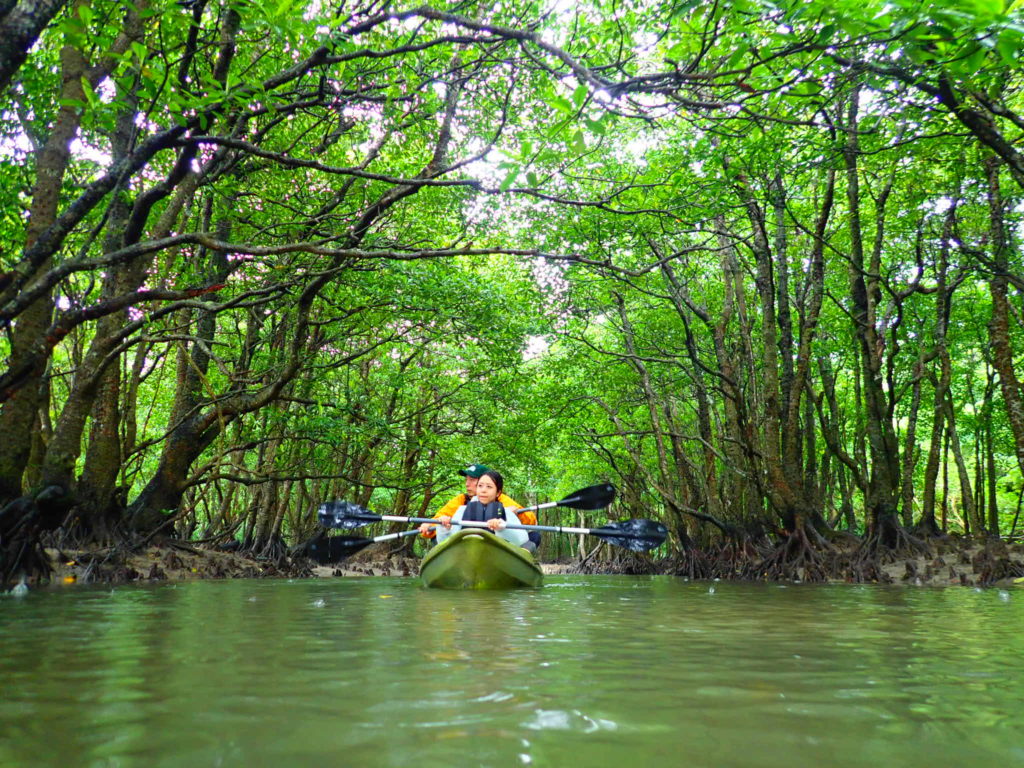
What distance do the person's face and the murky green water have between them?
4.21 m

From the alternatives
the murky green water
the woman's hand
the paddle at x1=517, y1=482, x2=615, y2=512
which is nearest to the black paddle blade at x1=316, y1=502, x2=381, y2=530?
the woman's hand

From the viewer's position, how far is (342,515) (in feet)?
30.1

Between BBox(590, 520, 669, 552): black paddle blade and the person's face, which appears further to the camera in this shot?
BBox(590, 520, 669, 552): black paddle blade

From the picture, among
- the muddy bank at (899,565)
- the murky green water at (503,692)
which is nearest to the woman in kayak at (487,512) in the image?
the murky green water at (503,692)

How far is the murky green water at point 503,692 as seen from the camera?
142cm

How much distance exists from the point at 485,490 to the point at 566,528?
1103mm

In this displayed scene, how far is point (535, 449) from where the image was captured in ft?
53.6

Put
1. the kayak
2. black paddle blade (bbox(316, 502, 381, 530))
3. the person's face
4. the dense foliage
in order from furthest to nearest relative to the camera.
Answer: black paddle blade (bbox(316, 502, 381, 530)) → the person's face → the kayak → the dense foliage

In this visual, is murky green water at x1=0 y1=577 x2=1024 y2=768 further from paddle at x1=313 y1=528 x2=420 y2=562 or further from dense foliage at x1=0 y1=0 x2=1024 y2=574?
paddle at x1=313 y1=528 x2=420 y2=562

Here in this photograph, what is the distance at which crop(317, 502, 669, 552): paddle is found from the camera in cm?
822

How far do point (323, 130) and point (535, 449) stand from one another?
9.14 meters

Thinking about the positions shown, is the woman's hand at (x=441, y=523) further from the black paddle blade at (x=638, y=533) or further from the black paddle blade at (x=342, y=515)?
the black paddle blade at (x=638, y=533)

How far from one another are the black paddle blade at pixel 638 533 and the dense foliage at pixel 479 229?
258 cm

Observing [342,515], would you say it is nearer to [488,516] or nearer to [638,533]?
[488,516]
